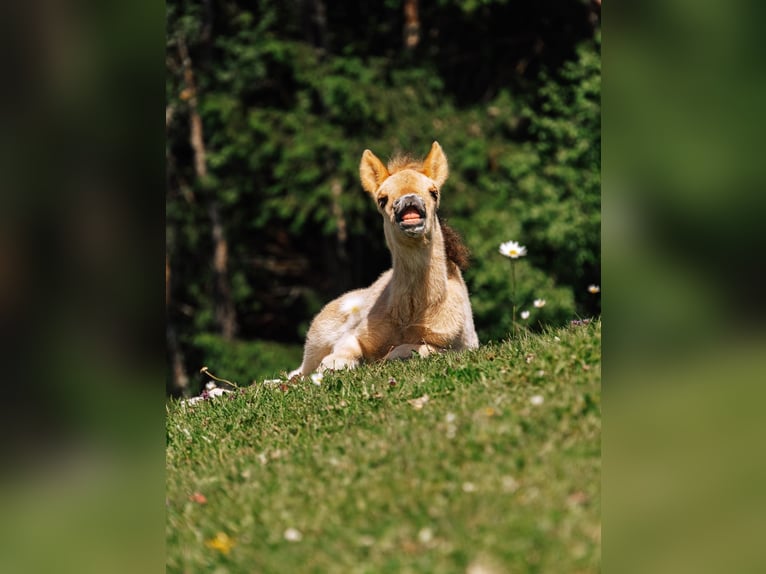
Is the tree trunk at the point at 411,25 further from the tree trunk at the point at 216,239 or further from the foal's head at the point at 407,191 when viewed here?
the foal's head at the point at 407,191

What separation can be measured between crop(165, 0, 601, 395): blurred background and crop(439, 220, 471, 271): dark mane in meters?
9.20

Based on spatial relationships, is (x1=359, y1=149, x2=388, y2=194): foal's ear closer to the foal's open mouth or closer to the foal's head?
the foal's head

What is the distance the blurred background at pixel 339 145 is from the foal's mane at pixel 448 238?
9.21m

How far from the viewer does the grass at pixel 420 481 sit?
371cm

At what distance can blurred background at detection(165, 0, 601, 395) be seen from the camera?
20.7m

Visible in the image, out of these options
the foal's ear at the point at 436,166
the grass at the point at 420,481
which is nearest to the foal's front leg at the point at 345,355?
the foal's ear at the point at 436,166

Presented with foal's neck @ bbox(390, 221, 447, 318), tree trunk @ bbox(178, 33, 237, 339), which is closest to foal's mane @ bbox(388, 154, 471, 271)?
foal's neck @ bbox(390, 221, 447, 318)

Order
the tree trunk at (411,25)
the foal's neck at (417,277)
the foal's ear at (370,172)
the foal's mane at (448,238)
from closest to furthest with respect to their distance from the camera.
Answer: the foal's neck at (417,277)
the foal's ear at (370,172)
the foal's mane at (448,238)
the tree trunk at (411,25)

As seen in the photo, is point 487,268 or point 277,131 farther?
point 277,131

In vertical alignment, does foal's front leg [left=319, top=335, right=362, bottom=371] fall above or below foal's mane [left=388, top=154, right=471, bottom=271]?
below
